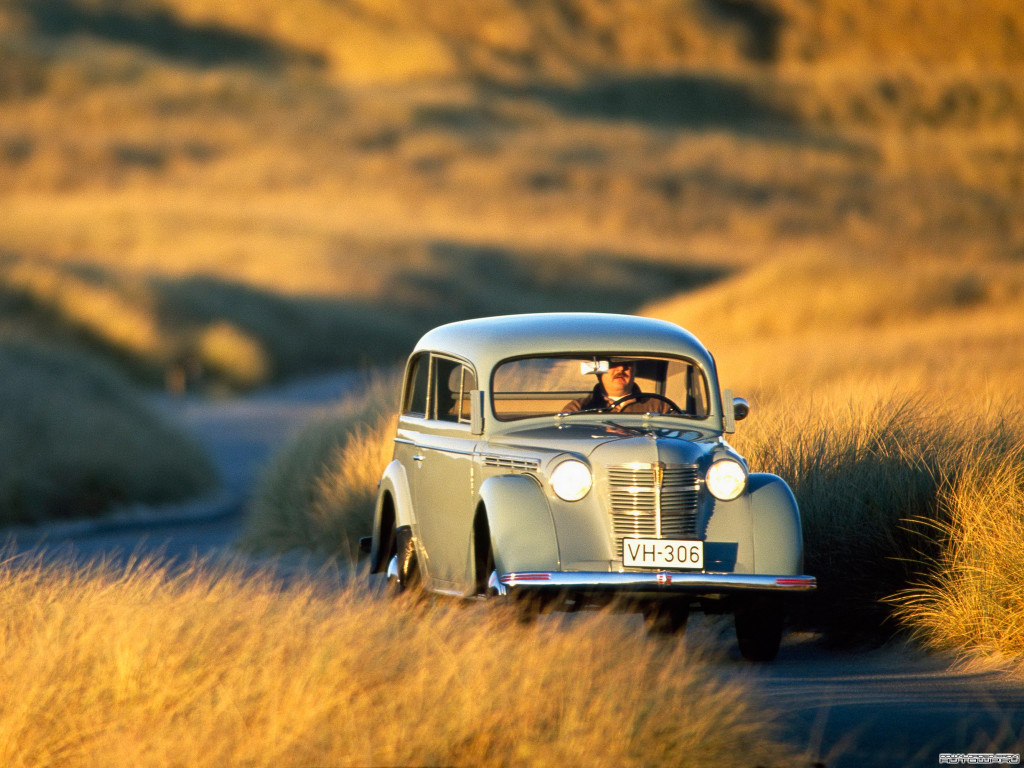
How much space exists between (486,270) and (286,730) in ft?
232

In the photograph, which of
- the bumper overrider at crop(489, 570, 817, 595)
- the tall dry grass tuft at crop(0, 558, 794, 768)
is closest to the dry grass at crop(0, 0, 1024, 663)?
the bumper overrider at crop(489, 570, 817, 595)

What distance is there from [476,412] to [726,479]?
1.50m

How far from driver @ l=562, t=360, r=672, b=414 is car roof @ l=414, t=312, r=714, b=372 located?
0.17 m

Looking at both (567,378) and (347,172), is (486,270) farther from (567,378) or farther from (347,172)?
(567,378)

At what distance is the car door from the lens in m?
9.03

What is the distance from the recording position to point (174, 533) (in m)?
18.3

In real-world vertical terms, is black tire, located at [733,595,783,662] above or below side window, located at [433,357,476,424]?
below

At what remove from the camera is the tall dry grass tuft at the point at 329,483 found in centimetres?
1385

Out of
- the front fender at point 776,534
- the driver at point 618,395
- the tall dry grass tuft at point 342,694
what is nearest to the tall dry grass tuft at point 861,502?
the front fender at point 776,534

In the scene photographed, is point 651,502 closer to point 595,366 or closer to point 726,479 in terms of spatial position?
point 726,479

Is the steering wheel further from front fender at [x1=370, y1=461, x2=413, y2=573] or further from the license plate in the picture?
front fender at [x1=370, y1=461, x2=413, y2=573]

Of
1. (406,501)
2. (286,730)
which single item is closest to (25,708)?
(286,730)

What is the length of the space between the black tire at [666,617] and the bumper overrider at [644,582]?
0.31 meters

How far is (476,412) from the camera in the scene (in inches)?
356
